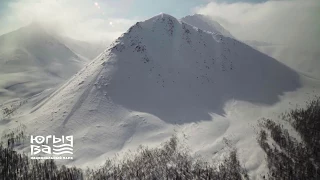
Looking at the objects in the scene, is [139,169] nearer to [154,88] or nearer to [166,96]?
[166,96]

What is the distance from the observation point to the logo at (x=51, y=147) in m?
104

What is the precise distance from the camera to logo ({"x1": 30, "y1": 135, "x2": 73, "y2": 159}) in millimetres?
104438

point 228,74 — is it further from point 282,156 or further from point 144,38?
point 282,156

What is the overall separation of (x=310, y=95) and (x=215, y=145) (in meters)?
68.0

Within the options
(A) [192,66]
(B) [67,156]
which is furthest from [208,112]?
(B) [67,156]

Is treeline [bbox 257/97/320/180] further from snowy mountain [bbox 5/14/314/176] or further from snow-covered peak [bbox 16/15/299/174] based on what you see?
snow-covered peak [bbox 16/15/299/174]

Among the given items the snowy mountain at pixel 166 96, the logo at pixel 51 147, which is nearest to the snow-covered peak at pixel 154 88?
the snowy mountain at pixel 166 96

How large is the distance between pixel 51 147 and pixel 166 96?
57.8 meters

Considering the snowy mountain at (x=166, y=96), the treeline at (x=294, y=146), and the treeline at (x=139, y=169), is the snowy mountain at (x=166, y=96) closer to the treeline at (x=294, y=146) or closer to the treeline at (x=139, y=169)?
the treeline at (x=294, y=146)

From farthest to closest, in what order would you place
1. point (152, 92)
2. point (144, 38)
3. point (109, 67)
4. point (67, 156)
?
1. point (144, 38)
2. point (109, 67)
3. point (152, 92)
4. point (67, 156)

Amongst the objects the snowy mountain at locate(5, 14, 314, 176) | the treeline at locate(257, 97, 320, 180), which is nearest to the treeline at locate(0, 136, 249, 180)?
the snowy mountain at locate(5, 14, 314, 176)

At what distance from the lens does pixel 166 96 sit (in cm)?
14125

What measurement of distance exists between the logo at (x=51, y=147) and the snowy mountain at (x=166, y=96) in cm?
321

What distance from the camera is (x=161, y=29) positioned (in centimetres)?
18175
